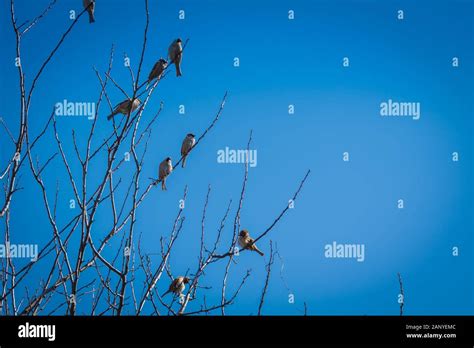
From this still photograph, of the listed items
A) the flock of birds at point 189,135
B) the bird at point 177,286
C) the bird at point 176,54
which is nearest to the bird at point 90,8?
the flock of birds at point 189,135

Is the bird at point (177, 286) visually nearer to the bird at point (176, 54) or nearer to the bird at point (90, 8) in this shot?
the bird at point (176, 54)

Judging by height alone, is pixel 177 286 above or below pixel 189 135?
below

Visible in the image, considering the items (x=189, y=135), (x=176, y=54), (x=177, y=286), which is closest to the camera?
(x=177, y=286)

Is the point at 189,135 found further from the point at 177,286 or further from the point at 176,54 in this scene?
the point at 177,286

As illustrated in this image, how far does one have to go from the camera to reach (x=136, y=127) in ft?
7.19

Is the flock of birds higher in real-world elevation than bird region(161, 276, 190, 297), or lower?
higher

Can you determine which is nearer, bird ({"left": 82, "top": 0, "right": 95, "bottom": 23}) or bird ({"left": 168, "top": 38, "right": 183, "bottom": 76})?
bird ({"left": 82, "top": 0, "right": 95, "bottom": 23})

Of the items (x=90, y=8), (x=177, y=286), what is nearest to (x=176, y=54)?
(x=90, y=8)

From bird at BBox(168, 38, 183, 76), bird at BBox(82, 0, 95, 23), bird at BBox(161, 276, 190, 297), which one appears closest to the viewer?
bird at BBox(82, 0, 95, 23)

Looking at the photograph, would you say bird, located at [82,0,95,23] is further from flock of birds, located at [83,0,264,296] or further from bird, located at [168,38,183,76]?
bird, located at [168,38,183,76]

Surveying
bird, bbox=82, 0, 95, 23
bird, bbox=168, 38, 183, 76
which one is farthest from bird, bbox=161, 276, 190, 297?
bird, bbox=82, 0, 95, 23
